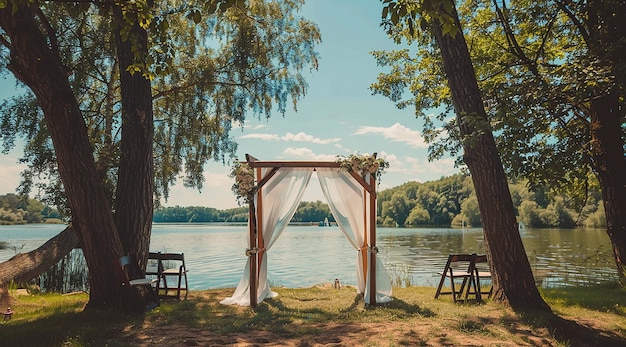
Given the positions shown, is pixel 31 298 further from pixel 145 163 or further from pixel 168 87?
pixel 168 87

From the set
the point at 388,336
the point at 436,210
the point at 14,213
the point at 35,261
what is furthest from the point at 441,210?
the point at 388,336

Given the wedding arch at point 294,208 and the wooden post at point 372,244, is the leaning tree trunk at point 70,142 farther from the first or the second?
the wooden post at point 372,244

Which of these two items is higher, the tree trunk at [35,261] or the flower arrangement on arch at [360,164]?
the flower arrangement on arch at [360,164]

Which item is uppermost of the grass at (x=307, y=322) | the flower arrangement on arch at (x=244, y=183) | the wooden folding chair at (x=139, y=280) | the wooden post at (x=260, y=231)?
the flower arrangement on arch at (x=244, y=183)

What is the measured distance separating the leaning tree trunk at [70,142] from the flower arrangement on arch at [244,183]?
1790mm

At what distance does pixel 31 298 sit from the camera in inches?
288

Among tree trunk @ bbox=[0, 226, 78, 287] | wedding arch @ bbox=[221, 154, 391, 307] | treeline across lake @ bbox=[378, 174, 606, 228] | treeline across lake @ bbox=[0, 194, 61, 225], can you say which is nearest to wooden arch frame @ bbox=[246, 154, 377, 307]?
wedding arch @ bbox=[221, 154, 391, 307]

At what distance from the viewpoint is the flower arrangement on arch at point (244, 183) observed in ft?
23.1

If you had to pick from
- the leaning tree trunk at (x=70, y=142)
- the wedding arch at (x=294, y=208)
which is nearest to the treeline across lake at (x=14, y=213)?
the leaning tree trunk at (x=70, y=142)

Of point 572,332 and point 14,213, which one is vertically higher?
point 14,213

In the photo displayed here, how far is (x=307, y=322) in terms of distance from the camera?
5824 mm

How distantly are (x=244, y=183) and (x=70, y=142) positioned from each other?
2353mm

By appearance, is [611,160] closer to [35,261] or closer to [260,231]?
[260,231]

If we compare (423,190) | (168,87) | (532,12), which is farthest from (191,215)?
(532,12)
